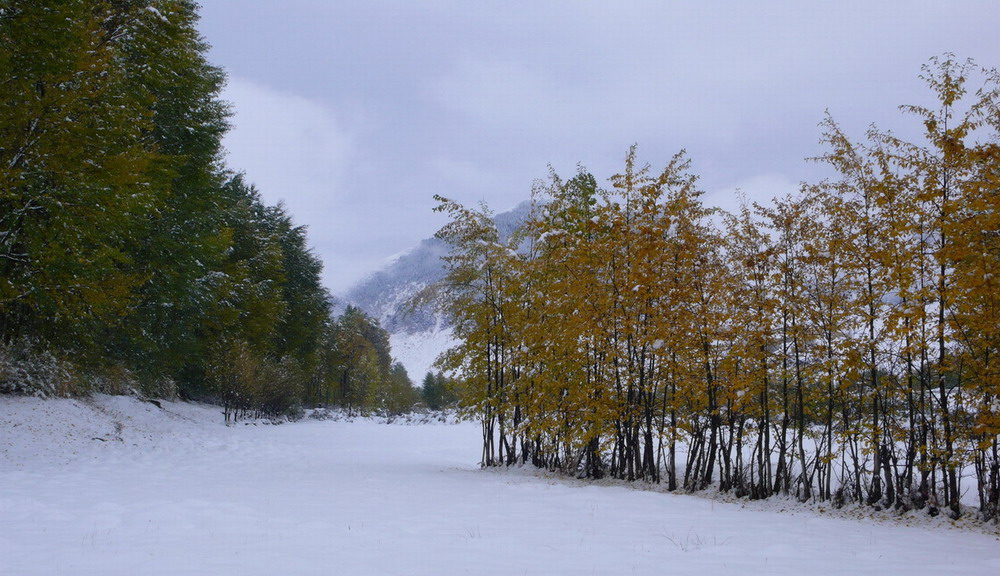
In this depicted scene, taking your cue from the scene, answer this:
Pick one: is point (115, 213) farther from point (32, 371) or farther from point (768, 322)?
point (768, 322)

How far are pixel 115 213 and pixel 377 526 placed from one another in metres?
9.70

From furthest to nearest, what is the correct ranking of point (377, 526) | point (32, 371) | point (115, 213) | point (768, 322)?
point (32, 371) → point (115, 213) → point (768, 322) → point (377, 526)

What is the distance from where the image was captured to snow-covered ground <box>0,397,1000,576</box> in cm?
486

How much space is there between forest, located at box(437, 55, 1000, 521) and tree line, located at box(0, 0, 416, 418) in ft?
25.1

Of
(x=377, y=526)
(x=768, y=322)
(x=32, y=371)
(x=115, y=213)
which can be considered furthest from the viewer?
(x=32, y=371)

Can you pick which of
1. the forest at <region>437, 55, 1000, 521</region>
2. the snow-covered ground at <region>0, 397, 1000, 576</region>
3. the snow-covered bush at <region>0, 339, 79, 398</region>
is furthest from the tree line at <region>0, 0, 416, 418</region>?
the forest at <region>437, 55, 1000, 521</region>

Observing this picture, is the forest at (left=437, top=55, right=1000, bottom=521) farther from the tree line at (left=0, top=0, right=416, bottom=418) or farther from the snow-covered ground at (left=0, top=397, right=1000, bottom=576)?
the tree line at (left=0, top=0, right=416, bottom=418)

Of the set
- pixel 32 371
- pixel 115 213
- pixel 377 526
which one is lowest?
pixel 377 526

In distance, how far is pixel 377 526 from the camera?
22.0ft

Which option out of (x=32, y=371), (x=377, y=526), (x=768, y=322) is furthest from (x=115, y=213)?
(x=768, y=322)

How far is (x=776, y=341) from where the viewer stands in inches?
404

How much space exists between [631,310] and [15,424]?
1247 centimetres

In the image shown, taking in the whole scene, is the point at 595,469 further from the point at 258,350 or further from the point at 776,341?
the point at 258,350

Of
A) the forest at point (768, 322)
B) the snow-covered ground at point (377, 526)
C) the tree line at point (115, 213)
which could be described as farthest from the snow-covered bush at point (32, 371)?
the forest at point (768, 322)
